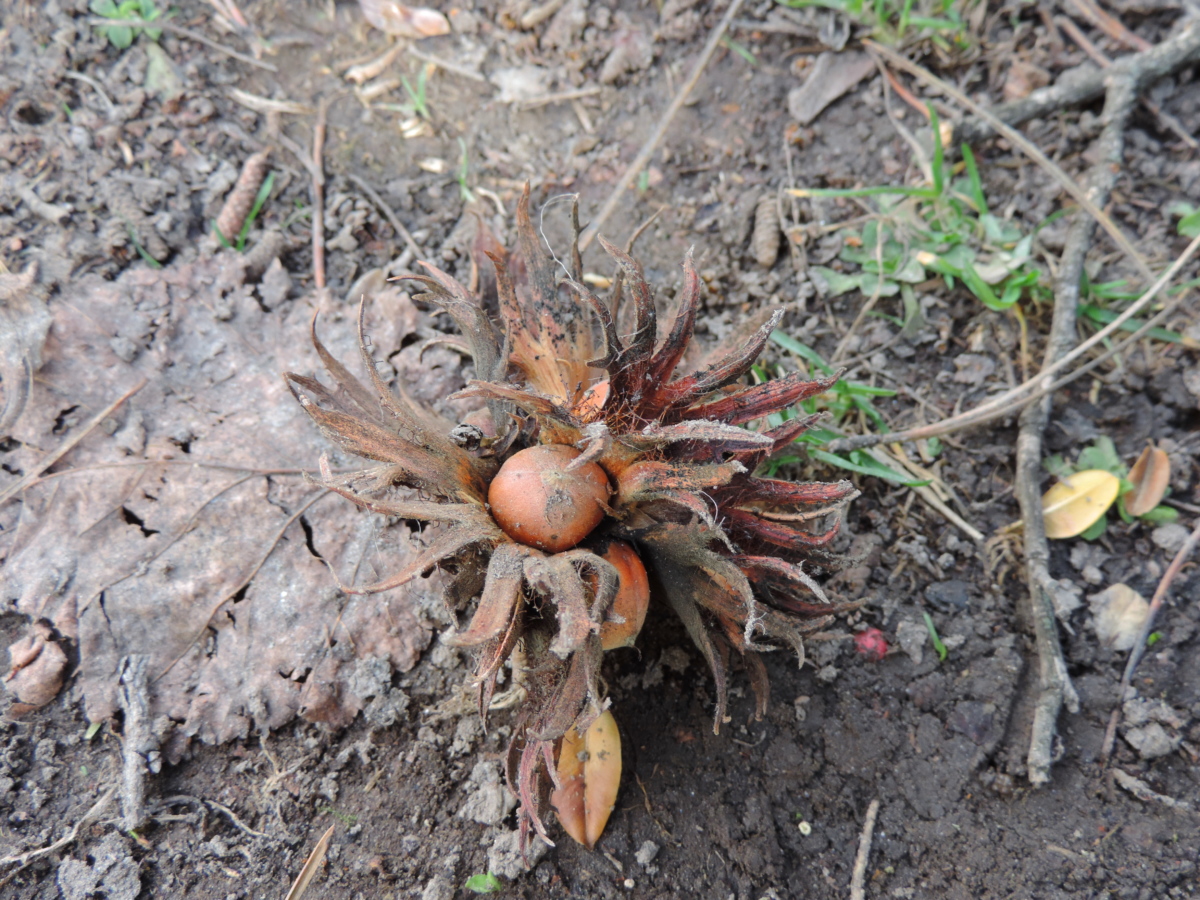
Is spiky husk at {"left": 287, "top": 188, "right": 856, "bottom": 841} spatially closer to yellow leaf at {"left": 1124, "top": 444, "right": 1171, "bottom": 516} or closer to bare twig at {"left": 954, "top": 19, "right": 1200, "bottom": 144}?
yellow leaf at {"left": 1124, "top": 444, "right": 1171, "bottom": 516}

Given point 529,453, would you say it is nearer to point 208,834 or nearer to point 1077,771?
point 208,834

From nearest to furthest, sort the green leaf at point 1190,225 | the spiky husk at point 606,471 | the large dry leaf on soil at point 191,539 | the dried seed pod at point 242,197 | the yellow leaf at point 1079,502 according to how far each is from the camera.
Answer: the spiky husk at point 606,471
the large dry leaf on soil at point 191,539
the yellow leaf at point 1079,502
the green leaf at point 1190,225
the dried seed pod at point 242,197

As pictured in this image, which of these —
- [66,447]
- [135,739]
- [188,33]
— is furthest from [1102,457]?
[188,33]

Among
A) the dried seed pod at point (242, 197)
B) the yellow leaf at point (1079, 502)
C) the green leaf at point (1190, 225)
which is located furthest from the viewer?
the dried seed pod at point (242, 197)

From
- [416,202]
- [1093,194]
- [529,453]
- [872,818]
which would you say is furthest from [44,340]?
[1093,194]

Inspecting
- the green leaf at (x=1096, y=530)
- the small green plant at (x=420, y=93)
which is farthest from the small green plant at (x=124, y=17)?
the green leaf at (x=1096, y=530)

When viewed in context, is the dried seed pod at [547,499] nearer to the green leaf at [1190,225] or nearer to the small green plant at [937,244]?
the small green plant at [937,244]
